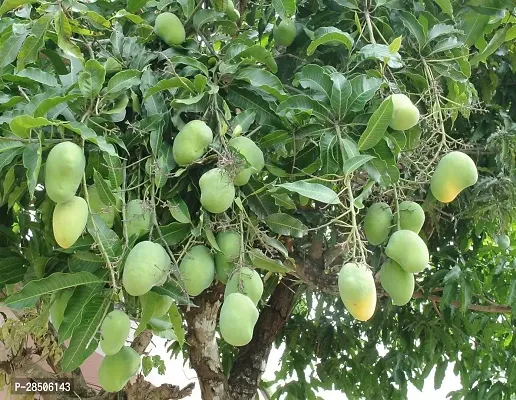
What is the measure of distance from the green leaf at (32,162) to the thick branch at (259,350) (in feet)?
3.76

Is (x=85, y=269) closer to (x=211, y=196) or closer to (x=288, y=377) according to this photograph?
(x=211, y=196)

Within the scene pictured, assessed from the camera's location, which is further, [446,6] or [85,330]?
[446,6]

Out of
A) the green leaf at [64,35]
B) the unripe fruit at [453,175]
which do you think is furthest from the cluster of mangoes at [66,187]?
the unripe fruit at [453,175]

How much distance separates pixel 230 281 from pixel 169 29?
1.54 ft

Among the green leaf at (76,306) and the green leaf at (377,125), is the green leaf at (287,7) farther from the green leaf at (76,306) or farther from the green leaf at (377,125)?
the green leaf at (76,306)

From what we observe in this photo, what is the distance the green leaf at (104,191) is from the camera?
840 mm

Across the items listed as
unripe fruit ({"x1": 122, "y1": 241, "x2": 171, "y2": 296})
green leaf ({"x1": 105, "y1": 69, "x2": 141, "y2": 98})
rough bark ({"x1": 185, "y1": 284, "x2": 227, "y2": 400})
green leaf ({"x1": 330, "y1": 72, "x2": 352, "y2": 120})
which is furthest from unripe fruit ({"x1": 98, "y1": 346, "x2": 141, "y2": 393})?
rough bark ({"x1": 185, "y1": 284, "x2": 227, "y2": 400})

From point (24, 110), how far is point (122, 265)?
0.26 meters

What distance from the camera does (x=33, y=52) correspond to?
96 centimetres

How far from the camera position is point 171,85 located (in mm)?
908

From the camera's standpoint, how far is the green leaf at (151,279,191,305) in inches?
33.7

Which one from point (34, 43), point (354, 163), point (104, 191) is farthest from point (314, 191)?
point (34, 43)

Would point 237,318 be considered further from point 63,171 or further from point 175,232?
point 63,171

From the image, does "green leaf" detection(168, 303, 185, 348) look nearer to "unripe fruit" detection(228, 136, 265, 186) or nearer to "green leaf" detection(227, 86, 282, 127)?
"unripe fruit" detection(228, 136, 265, 186)
